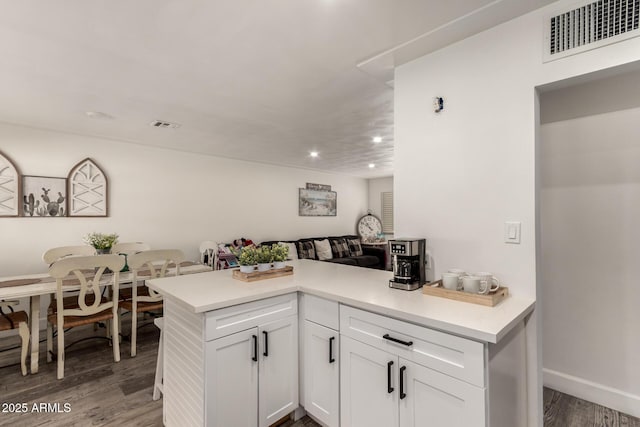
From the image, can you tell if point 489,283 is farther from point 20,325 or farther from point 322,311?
→ point 20,325

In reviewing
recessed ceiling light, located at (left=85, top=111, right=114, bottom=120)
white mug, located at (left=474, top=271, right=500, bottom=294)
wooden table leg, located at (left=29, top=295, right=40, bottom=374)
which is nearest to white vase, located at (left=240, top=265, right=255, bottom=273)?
white mug, located at (left=474, top=271, right=500, bottom=294)

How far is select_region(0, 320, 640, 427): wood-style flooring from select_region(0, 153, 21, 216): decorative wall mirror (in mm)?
1462

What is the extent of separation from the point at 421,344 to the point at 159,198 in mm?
4214

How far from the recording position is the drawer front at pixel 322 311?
1682mm

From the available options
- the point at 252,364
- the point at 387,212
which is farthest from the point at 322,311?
the point at 387,212

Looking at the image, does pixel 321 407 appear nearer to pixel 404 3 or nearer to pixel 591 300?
pixel 591 300

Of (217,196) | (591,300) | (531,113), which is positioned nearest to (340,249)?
(217,196)

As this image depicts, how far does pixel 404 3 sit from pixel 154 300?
3286 mm

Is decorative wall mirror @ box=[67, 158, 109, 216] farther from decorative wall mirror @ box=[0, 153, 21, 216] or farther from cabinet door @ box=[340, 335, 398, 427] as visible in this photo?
cabinet door @ box=[340, 335, 398, 427]

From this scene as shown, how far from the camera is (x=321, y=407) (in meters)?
1.77

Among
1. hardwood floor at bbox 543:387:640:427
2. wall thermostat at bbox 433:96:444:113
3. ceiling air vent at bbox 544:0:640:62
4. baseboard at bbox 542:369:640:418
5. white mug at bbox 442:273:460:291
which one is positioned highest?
ceiling air vent at bbox 544:0:640:62

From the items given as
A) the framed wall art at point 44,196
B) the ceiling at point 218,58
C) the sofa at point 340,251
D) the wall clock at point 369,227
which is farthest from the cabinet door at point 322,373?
the wall clock at point 369,227

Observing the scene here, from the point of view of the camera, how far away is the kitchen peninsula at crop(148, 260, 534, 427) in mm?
1235

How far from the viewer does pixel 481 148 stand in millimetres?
1746
